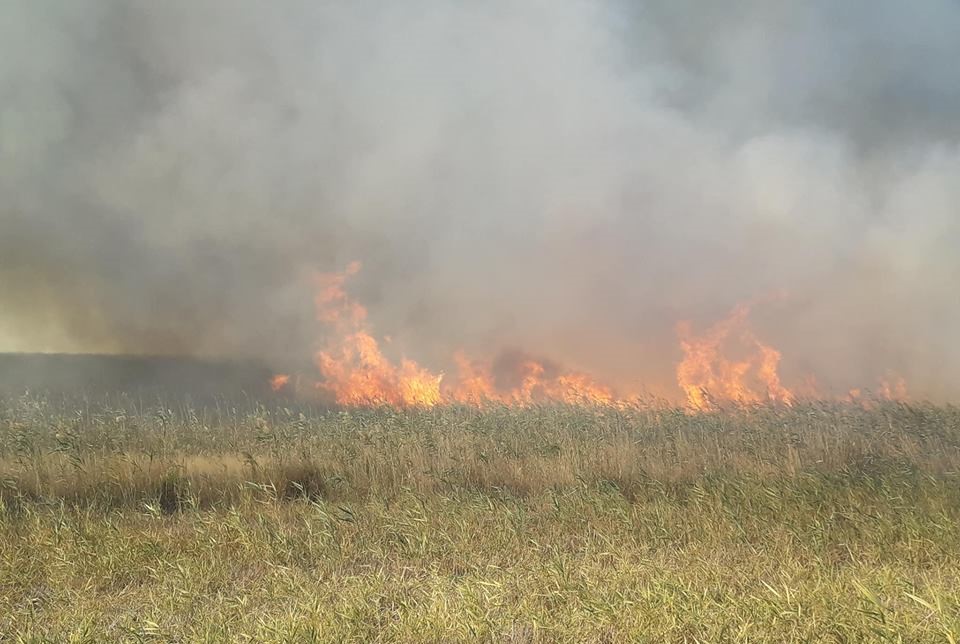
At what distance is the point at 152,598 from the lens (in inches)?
210

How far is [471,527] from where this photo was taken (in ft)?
24.9

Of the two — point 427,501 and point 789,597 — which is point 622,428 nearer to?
point 427,501

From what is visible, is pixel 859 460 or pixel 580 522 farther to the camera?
pixel 859 460

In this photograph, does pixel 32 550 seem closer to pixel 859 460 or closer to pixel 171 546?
pixel 171 546

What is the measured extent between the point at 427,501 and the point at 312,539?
226 centimetres

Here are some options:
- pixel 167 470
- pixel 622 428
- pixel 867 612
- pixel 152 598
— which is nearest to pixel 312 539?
pixel 152 598

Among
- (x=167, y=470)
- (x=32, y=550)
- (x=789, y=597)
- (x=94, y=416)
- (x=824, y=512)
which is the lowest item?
(x=789, y=597)

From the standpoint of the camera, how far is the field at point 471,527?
455 cm

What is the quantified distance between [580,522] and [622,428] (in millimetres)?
6389

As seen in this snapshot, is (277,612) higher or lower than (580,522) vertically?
lower

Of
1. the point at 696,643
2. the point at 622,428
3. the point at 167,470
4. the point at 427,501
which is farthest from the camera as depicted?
the point at 622,428

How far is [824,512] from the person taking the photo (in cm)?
779

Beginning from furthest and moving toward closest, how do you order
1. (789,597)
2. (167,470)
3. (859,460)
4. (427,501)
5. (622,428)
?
(622,428)
(859,460)
(167,470)
(427,501)
(789,597)

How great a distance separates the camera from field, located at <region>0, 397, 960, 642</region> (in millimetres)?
4555
